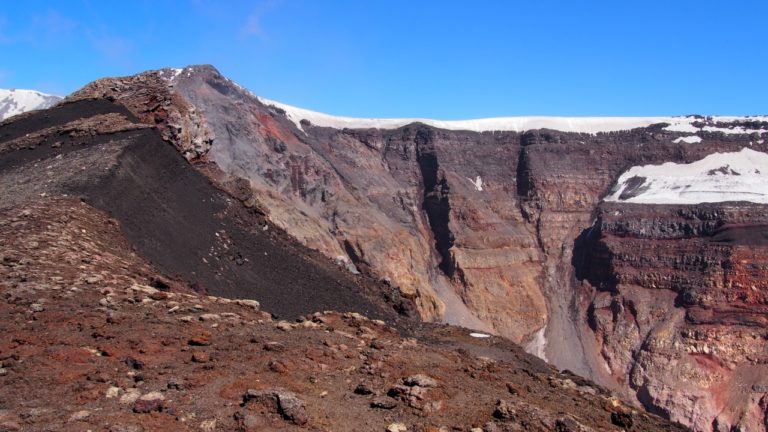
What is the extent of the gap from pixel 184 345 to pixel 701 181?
66803mm

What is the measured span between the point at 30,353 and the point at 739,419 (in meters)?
49.0

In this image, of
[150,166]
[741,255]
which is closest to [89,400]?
[150,166]

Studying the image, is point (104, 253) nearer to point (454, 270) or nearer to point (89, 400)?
point (89, 400)

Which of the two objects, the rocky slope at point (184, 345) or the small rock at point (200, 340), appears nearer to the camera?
the rocky slope at point (184, 345)

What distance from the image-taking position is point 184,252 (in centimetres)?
1484

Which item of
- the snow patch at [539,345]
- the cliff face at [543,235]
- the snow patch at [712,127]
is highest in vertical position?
the snow patch at [712,127]

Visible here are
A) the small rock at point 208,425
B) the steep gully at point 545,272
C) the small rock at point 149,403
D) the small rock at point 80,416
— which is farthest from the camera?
the steep gully at point 545,272

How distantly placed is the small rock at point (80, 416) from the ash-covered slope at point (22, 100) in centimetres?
8799

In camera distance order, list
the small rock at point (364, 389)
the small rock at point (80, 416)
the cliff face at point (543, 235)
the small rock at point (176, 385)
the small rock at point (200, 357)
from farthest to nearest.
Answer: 1. the cliff face at point (543, 235)
2. the small rock at point (200, 357)
3. the small rock at point (364, 389)
4. the small rock at point (176, 385)
5. the small rock at point (80, 416)

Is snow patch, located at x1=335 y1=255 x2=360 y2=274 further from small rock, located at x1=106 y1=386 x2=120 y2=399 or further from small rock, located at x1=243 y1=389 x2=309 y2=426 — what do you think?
small rock, located at x1=106 y1=386 x2=120 y2=399

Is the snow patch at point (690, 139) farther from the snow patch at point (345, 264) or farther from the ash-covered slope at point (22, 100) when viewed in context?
the ash-covered slope at point (22, 100)

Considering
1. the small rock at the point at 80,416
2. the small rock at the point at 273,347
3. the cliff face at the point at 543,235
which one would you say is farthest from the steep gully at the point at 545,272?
the small rock at the point at 80,416

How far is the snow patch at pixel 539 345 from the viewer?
52812 millimetres

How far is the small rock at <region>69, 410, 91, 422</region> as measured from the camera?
6.16 metres
